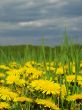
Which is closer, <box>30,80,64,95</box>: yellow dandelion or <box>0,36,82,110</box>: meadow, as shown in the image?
<box>0,36,82,110</box>: meadow

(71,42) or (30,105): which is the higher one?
(71,42)

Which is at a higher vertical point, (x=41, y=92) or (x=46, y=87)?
(x=46, y=87)

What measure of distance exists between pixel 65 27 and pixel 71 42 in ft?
0.74

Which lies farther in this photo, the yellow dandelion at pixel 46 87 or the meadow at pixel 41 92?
the yellow dandelion at pixel 46 87

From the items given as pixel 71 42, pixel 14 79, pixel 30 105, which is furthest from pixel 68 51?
pixel 30 105

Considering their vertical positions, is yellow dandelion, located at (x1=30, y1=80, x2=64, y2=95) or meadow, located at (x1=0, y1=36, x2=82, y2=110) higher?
yellow dandelion, located at (x1=30, y1=80, x2=64, y2=95)

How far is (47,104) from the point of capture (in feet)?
7.34

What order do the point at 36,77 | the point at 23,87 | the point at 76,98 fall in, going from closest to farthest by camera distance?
the point at 76,98 → the point at 23,87 → the point at 36,77

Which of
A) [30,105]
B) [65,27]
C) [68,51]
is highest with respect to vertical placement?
[65,27]

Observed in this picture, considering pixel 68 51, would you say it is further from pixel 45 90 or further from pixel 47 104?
pixel 47 104

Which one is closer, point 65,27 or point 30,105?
point 30,105

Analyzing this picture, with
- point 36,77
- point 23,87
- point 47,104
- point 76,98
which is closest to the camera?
point 47,104

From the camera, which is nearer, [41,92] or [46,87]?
[46,87]

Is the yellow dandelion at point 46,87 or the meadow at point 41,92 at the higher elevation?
the yellow dandelion at point 46,87
